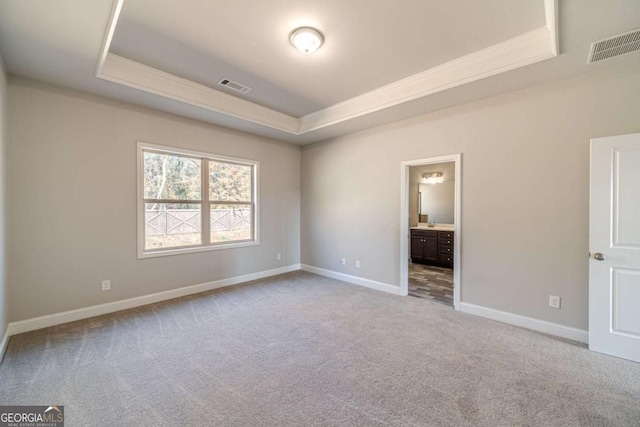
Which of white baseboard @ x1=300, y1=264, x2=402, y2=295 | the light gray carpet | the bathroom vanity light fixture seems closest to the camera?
the light gray carpet

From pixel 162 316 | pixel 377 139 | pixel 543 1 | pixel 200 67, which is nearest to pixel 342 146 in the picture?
pixel 377 139

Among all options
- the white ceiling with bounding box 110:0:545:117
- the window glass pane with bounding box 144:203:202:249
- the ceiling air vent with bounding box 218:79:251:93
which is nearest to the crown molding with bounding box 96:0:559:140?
the white ceiling with bounding box 110:0:545:117

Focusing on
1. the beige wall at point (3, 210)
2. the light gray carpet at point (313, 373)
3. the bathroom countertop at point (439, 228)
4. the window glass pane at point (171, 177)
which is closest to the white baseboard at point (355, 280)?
the light gray carpet at point (313, 373)

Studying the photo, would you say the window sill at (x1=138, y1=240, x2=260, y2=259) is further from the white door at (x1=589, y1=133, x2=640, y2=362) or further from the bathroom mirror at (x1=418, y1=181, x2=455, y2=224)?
the white door at (x1=589, y1=133, x2=640, y2=362)

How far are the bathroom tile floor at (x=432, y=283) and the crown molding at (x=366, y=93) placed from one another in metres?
2.92

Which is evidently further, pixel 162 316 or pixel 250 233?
pixel 250 233

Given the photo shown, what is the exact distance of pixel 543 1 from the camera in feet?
6.87

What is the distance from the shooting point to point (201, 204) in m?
4.45

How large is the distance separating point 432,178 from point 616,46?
456 cm

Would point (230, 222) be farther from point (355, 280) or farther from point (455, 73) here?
point (455, 73)

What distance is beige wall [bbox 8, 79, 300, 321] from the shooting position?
2.92 m

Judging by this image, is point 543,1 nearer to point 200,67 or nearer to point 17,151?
point 200,67

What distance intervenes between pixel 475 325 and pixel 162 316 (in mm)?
3827

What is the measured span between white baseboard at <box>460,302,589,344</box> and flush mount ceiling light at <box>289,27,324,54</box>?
141 inches
